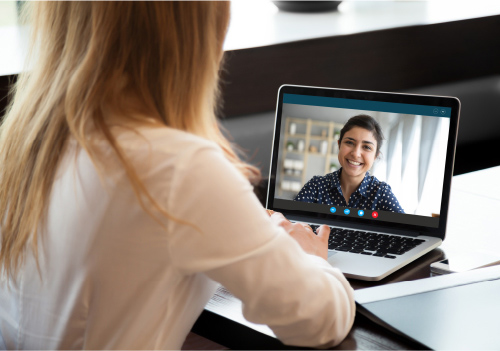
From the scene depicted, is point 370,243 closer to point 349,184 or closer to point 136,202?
point 349,184

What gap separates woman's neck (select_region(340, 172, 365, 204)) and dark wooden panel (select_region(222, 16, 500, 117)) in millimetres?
857

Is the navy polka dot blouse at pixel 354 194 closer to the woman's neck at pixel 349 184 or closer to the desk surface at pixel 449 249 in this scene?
the woman's neck at pixel 349 184

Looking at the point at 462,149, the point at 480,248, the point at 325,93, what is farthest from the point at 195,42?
the point at 462,149

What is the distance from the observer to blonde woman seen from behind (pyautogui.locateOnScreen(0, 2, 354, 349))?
2.21 ft

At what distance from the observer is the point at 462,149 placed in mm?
2865

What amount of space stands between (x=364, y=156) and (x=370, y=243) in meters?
0.16

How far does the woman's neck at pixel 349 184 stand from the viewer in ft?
3.92

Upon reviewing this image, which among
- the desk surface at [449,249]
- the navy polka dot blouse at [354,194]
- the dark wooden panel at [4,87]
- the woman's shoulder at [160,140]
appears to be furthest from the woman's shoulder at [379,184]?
the dark wooden panel at [4,87]

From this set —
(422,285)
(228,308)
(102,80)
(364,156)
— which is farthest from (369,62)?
(102,80)

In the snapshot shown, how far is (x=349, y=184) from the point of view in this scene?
120 cm

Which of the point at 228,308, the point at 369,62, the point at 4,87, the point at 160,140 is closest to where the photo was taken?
the point at 160,140

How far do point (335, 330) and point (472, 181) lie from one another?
3.19ft

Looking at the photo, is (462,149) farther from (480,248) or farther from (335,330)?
(335,330)

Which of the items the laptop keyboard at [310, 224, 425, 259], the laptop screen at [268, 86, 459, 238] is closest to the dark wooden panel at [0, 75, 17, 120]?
the laptop screen at [268, 86, 459, 238]
